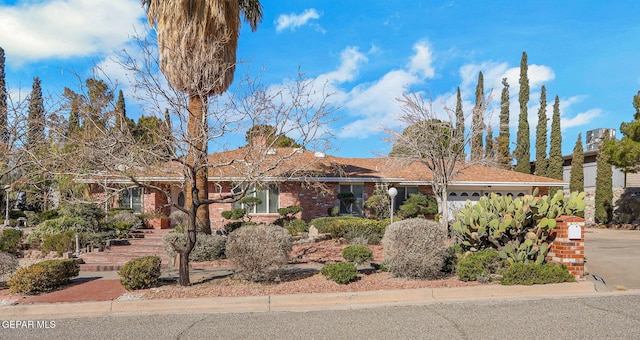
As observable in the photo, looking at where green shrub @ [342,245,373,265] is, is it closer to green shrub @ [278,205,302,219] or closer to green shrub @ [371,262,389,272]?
green shrub @ [371,262,389,272]

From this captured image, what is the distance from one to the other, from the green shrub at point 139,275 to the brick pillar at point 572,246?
7.78 metres

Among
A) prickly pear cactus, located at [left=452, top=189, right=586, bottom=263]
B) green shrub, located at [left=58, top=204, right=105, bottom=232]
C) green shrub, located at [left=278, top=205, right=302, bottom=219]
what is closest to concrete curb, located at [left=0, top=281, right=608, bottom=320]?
prickly pear cactus, located at [left=452, top=189, right=586, bottom=263]

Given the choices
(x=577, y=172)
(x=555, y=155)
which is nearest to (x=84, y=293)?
(x=577, y=172)

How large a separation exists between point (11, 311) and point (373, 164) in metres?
18.8

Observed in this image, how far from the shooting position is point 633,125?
21703mm

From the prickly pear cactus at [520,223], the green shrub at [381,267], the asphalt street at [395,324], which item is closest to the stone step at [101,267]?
the asphalt street at [395,324]

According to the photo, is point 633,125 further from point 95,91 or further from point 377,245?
point 95,91

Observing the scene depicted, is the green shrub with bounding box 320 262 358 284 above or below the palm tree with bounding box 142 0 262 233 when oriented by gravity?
below

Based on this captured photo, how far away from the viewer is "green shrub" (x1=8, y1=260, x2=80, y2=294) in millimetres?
7590

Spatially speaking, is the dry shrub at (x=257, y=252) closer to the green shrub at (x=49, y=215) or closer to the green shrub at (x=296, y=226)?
the green shrub at (x=296, y=226)

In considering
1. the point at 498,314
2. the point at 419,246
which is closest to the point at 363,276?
the point at 419,246

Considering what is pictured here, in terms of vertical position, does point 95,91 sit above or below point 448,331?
above

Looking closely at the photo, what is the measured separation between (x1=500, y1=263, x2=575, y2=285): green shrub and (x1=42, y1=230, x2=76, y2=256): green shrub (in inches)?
468

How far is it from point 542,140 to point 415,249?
2916 cm
